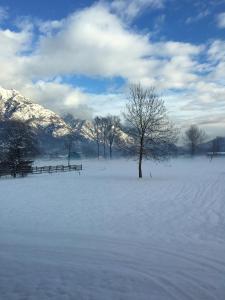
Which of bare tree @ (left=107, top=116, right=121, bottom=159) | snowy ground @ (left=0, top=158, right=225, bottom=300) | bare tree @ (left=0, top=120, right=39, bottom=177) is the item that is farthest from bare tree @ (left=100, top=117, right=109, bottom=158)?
snowy ground @ (left=0, top=158, right=225, bottom=300)

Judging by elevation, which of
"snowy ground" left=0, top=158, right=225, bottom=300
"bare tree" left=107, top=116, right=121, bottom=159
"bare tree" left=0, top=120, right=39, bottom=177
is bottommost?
"snowy ground" left=0, top=158, right=225, bottom=300

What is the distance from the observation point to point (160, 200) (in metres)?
19.1

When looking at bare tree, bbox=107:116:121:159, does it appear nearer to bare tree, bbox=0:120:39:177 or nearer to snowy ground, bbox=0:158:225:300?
bare tree, bbox=0:120:39:177

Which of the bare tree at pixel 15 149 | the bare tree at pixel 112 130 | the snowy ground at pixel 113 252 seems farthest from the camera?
the bare tree at pixel 112 130

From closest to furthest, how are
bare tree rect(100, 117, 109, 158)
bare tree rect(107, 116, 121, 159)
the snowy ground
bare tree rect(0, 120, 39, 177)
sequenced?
the snowy ground < bare tree rect(0, 120, 39, 177) < bare tree rect(107, 116, 121, 159) < bare tree rect(100, 117, 109, 158)

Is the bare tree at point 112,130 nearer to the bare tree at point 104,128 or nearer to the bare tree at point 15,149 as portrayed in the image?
the bare tree at point 104,128

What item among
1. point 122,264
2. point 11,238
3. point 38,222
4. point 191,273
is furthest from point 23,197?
point 191,273

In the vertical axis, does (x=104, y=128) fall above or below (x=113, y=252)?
above

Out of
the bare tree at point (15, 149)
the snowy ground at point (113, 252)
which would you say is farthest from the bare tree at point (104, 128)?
the snowy ground at point (113, 252)

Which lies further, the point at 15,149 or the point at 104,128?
the point at 104,128

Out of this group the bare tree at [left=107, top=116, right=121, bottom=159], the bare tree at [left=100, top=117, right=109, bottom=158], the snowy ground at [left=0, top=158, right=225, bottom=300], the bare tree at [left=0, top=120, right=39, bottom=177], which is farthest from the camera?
the bare tree at [left=100, top=117, right=109, bottom=158]

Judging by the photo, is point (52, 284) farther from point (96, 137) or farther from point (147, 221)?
point (96, 137)

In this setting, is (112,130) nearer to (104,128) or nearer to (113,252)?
(104,128)

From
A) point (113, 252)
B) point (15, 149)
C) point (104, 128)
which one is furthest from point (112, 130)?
point (113, 252)
